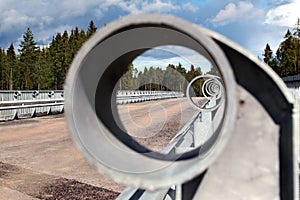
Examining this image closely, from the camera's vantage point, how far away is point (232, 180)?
1472 mm

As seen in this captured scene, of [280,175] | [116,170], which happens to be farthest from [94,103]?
[280,175]

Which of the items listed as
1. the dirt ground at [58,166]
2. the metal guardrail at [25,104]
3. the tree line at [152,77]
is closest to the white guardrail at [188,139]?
the dirt ground at [58,166]

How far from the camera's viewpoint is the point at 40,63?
99188 millimetres

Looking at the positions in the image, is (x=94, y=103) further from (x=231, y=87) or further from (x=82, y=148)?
(x=231, y=87)

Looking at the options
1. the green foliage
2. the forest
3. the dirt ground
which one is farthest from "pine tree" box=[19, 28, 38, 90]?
the green foliage

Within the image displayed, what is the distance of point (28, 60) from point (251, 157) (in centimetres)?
10611

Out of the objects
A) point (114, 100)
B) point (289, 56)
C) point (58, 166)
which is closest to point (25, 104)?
point (58, 166)

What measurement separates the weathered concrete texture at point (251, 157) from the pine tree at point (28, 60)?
102 m

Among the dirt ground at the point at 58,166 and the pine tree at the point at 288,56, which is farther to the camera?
the pine tree at the point at 288,56

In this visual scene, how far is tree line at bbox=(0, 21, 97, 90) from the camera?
9681 cm

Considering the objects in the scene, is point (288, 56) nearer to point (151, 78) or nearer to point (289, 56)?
point (289, 56)

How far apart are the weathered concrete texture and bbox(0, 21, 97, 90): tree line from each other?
94.8 metres

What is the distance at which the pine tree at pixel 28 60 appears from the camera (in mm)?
99125

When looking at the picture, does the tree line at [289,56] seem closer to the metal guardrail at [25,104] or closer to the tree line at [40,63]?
the tree line at [40,63]
